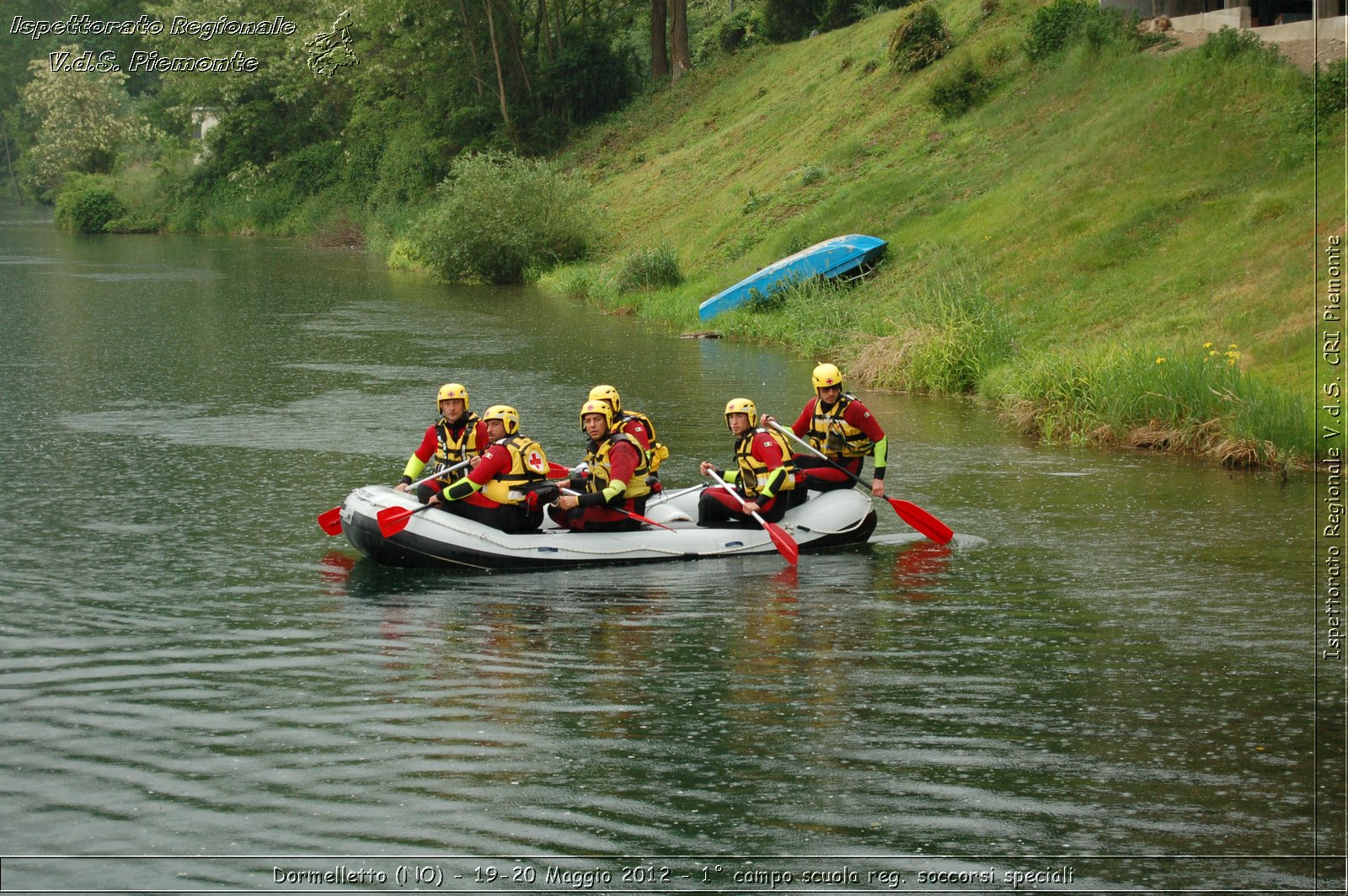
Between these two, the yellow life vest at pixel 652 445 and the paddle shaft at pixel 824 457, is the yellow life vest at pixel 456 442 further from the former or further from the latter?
the paddle shaft at pixel 824 457

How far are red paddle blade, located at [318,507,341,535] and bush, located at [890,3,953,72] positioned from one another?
88.8ft

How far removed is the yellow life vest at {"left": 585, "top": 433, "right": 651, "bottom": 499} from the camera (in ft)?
40.1

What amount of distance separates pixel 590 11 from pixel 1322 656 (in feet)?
165

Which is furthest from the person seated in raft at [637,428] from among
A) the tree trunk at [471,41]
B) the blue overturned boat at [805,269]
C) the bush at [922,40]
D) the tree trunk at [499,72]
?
the tree trunk at [471,41]

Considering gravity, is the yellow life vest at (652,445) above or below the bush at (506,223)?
below

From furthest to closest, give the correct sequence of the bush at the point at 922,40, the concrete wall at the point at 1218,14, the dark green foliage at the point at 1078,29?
1. the bush at the point at 922,40
2. the dark green foliage at the point at 1078,29
3. the concrete wall at the point at 1218,14

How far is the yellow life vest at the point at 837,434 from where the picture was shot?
1357cm

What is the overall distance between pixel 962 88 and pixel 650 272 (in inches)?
323

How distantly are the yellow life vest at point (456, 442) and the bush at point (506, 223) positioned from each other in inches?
1037

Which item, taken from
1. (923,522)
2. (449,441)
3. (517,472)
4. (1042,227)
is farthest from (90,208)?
(923,522)

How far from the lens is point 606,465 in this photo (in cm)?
1226

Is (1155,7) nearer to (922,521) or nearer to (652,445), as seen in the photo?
(922,521)

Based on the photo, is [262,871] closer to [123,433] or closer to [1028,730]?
[1028,730]

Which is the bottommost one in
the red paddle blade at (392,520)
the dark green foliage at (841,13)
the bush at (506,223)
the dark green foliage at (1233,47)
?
the red paddle blade at (392,520)
